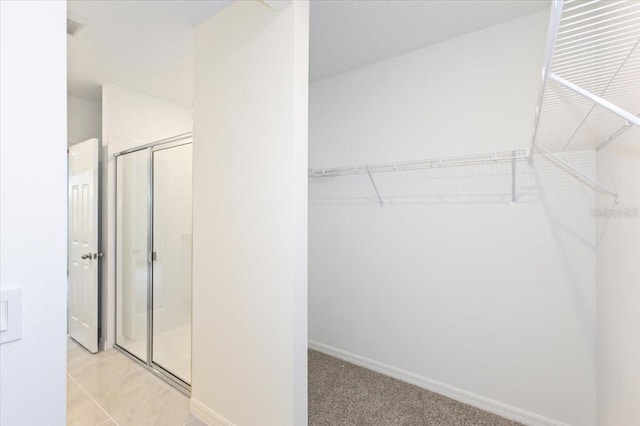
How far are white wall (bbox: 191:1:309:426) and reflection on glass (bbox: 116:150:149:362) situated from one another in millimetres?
1018

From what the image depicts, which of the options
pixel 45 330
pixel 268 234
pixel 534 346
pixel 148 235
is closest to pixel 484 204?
pixel 534 346

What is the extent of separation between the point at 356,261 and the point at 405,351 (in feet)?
2.59

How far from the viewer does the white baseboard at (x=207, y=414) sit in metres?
1.81

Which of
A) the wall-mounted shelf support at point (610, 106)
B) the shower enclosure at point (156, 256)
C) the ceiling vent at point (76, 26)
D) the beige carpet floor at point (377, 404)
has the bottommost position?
the beige carpet floor at point (377, 404)

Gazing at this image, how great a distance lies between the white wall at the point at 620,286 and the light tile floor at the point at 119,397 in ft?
7.09

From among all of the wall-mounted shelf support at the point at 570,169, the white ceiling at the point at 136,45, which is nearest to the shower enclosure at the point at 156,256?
the white ceiling at the point at 136,45

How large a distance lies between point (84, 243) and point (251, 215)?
2.33m

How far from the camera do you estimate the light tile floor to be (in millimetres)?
1911

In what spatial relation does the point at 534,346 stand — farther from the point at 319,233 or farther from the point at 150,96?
the point at 150,96

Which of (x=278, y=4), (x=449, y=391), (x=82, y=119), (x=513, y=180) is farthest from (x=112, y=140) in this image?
(x=449, y=391)

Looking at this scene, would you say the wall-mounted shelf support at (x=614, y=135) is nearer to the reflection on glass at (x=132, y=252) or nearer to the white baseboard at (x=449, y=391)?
the white baseboard at (x=449, y=391)

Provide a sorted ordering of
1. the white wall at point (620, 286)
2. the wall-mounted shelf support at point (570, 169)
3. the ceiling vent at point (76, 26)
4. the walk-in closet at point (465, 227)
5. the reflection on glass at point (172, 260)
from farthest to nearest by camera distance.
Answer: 1. the reflection on glass at point (172, 260)
2. the ceiling vent at point (76, 26)
3. the walk-in closet at point (465, 227)
4. the wall-mounted shelf support at point (570, 169)
5. the white wall at point (620, 286)

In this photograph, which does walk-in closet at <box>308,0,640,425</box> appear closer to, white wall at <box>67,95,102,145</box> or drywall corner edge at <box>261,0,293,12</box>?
drywall corner edge at <box>261,0,293,12</box>

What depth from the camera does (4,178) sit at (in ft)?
2.25
